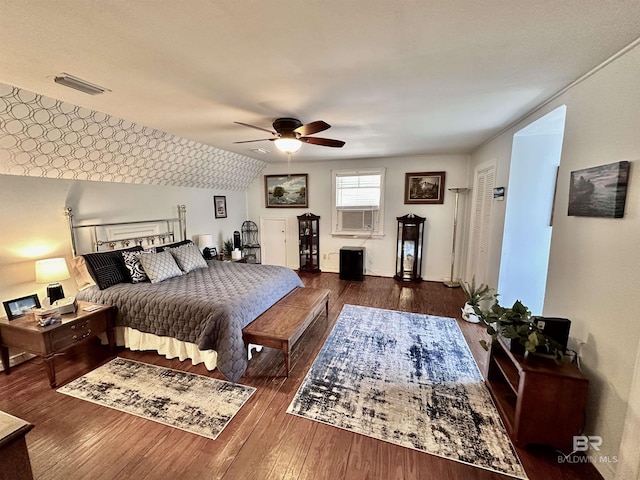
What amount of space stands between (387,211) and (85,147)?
4.84m

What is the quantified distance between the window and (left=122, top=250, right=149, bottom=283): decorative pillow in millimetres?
3754

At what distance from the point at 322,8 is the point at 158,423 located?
9.19ft

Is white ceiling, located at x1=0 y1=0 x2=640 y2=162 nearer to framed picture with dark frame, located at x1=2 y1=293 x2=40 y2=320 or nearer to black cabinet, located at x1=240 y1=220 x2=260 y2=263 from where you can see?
framed picture with dark frame, located at x1=2 y1=293 x2=40 y2=320

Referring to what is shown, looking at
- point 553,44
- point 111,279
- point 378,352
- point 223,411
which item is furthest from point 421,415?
point 111,279

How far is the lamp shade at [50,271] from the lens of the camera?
8.35ft

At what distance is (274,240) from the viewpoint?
6.50 m

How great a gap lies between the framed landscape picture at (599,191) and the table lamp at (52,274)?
4.47 metres

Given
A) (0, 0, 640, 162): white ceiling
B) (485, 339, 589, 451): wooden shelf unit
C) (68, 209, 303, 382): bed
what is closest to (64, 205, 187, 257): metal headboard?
(68, 209, 303, 382): bed

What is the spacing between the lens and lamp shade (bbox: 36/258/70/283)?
2545 mm

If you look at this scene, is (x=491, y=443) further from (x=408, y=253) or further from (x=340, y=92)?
(x=408, y=253)

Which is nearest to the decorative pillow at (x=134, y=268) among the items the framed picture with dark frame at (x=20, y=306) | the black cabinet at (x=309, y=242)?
the framed picture with dark frame at (x=20, y=306)

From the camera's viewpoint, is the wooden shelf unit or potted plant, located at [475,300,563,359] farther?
potted plant, located at [475,300,563,359]

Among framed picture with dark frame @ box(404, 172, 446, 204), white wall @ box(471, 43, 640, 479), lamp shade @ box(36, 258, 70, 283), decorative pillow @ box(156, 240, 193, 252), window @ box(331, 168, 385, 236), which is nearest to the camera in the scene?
white wall @ box(471, 43, 640, 479)

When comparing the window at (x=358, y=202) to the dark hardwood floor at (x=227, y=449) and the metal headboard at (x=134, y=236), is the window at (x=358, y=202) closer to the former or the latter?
the metal headboard at (x=134, y=236)
